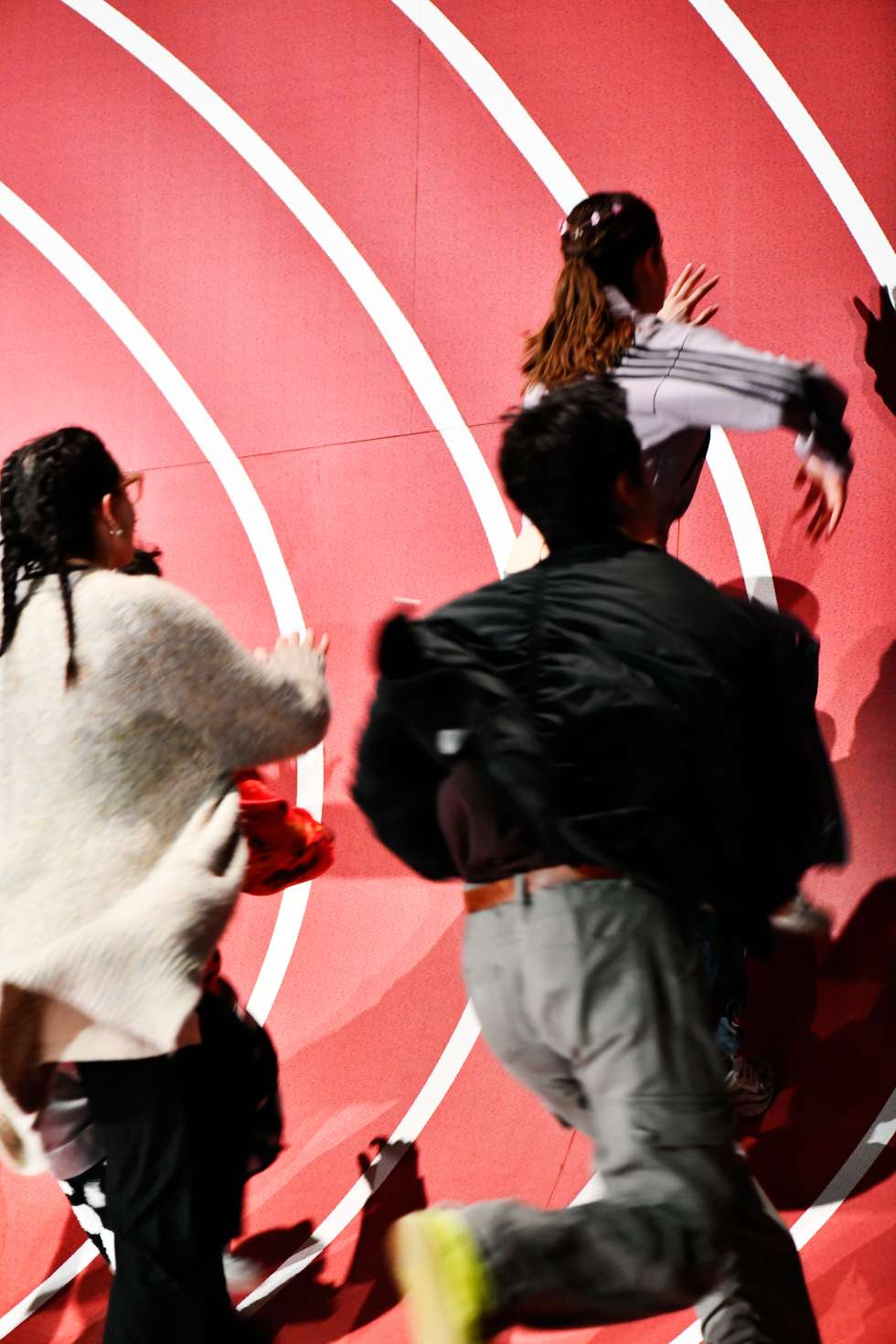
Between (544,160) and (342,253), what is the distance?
2.04ft

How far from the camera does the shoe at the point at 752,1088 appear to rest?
318 centimetres

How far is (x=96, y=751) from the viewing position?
2336 mm

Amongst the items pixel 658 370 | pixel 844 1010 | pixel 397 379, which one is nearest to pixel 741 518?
pixel 658 370

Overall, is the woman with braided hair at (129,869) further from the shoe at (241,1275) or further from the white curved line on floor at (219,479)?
the white curved line on floor at (219,479)

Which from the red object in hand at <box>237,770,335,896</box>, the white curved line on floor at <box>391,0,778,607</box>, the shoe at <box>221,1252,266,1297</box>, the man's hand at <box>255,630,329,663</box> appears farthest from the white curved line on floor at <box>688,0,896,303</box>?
the shoe at <box>221,1252,266,1297</box>

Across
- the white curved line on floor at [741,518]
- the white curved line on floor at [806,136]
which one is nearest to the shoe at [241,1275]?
Answer: the white curved line on floor at [741,518]

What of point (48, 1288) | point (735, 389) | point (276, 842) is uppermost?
point (735, 389)

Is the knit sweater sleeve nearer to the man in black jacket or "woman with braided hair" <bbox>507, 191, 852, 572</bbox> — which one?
the man in black jacket

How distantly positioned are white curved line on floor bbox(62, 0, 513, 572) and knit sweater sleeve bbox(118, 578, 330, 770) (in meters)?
1.45

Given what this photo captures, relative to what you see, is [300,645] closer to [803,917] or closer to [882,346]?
[803,917]

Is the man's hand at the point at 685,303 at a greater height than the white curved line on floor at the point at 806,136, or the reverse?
the white curved line on floor at the point at 806,136

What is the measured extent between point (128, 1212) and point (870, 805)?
186 centimetres

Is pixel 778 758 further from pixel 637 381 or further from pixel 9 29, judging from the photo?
pixel 9 29

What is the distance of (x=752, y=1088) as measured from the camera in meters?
3.20
